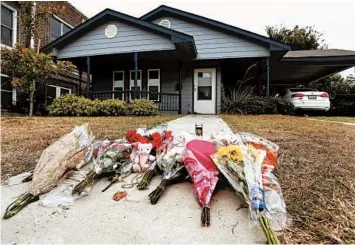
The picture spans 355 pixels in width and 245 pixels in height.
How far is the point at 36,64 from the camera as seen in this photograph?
8883mm

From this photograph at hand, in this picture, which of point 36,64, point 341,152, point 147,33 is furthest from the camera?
point 147,33

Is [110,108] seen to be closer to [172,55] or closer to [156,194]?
[172,55]

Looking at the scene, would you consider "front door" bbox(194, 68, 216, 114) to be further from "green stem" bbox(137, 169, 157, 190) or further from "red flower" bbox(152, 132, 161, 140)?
"green stem" bbox(137, 169, 157, 190)

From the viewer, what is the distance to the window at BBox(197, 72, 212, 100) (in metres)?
11.7

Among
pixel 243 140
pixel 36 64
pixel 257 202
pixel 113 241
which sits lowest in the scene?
pixel 113 241

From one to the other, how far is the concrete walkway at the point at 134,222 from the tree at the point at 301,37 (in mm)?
22348

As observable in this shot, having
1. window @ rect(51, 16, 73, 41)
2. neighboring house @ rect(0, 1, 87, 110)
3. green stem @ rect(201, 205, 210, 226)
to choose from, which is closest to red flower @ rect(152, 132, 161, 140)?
green stem @ rect(201, 205, 210, 226)

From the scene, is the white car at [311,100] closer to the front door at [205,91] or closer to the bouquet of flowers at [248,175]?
the front door at [205,91]

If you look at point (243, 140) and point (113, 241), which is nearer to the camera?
point (113, 241)

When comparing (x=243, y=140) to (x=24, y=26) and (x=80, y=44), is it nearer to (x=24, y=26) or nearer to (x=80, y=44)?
(x=80, y=44)

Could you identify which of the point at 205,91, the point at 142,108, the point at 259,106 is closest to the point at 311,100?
the point at 259,106

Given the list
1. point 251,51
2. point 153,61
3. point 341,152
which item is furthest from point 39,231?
point 153,61

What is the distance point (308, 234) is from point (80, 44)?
11.1 metres

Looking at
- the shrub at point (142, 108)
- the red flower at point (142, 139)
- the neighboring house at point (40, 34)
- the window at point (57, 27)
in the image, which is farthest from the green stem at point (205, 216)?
the window at point (57, 27)
